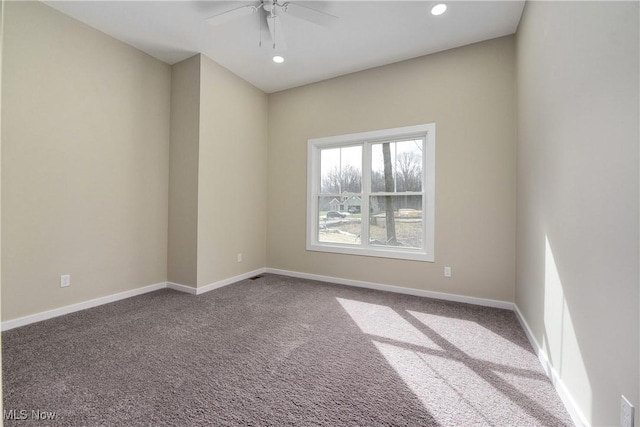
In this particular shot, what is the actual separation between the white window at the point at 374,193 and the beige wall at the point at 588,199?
1401 millimetres

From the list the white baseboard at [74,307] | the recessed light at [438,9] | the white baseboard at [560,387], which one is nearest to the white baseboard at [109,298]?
the white baseboard at [74,307]

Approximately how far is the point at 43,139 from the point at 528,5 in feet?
15.2

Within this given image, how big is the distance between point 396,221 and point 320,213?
1190 mm

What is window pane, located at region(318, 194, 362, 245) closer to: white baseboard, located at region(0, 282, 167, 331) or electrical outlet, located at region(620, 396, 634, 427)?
white baseboard, located at region(0, 282, 167, 331)

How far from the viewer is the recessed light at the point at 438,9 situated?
8.77 ft

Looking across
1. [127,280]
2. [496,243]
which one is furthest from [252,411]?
[496,243]

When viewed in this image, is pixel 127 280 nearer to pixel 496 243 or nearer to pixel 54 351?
pixel 54 351

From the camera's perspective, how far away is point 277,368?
196cm

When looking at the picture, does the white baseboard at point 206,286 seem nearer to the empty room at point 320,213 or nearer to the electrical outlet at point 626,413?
the empty room at point 320,213

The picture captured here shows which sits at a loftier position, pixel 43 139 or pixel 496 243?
pixel 43 139

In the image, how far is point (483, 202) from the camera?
320cm

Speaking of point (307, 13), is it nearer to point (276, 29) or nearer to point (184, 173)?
point (276, 29)

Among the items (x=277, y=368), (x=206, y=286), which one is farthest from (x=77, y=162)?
(x=277, y=368)

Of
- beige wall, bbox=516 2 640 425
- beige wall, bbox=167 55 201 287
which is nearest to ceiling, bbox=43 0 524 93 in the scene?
beige wall, bbox=167 55 201 287
